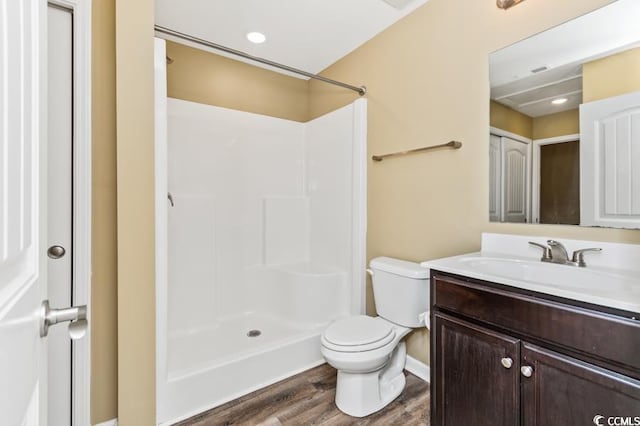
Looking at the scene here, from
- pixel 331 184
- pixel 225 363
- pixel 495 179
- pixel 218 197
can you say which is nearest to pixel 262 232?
pixel 218 197

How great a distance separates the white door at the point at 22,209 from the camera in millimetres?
359

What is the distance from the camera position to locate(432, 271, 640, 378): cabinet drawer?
0.85m

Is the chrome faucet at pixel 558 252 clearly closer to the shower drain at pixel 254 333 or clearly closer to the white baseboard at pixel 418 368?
the white baseboard at pixel 418 368

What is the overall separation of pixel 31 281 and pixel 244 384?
162 centimetres

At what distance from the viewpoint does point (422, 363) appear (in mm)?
1985

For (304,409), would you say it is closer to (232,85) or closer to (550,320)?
(550,320)

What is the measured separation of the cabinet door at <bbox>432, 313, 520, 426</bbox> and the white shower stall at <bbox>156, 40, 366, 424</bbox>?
3.28ft

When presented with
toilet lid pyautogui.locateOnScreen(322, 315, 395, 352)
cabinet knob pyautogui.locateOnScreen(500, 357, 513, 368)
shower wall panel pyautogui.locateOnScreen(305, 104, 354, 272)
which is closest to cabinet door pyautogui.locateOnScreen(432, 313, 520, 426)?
cabinet knob pyautogui.locateOnScreen(500, 357, 513, 368)

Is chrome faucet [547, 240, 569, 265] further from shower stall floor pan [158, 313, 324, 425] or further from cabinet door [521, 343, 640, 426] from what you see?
shower stall floor pan [158, 313, 324, 425]

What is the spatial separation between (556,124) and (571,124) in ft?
0.19

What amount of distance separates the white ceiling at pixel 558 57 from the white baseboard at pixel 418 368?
1602 mm

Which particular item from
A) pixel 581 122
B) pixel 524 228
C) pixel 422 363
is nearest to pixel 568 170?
pixel 581 122

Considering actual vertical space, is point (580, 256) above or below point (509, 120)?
below

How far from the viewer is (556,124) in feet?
4.66
